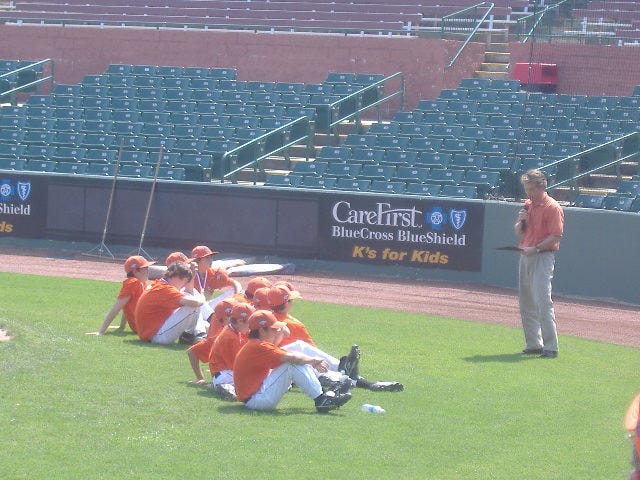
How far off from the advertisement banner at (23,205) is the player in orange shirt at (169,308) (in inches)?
390

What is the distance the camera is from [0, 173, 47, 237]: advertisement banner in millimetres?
20875

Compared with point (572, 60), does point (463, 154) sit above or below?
below

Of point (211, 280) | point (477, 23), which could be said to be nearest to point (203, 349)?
point (211, 280)

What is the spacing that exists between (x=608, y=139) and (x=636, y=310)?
18.1ft

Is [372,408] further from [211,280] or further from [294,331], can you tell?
[211,280]

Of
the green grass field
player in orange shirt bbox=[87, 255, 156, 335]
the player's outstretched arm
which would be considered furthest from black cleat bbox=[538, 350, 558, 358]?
the player's outstretched arm

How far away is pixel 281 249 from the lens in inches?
763

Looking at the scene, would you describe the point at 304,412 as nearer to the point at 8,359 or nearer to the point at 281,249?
the point at 8,359

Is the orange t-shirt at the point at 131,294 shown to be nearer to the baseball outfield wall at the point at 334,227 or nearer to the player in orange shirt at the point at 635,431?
the baseball outfield wall at the point at 334,227

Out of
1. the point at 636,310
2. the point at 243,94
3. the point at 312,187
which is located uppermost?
the point at 243,94

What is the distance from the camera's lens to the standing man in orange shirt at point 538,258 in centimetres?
1159

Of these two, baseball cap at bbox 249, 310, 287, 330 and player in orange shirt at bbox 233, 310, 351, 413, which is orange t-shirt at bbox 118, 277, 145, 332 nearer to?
player in orange shirt at bbox 233, 310, 351, 413

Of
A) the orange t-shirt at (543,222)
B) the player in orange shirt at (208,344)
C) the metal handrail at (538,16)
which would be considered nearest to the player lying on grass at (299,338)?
the player in orange shirt at (208,344)

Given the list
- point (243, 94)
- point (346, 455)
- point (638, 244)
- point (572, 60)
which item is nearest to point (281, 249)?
point (638, 244)
